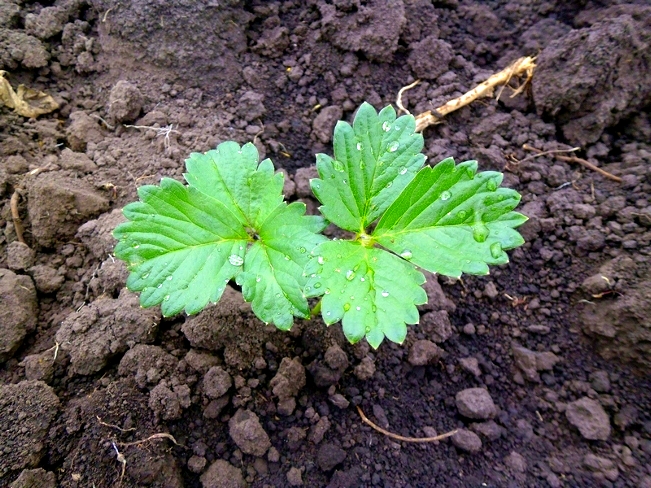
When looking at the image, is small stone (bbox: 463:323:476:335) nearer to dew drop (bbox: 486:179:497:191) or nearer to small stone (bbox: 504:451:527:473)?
small stone (bbox: 504:451:527:473)

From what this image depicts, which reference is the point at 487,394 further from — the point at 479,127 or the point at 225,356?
the point at 479,127

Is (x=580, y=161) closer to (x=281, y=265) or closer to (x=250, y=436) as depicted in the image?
(x=281, y=265)

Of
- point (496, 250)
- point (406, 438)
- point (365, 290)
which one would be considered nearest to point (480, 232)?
point (496, 250)

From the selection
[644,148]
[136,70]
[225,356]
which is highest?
[644,148]

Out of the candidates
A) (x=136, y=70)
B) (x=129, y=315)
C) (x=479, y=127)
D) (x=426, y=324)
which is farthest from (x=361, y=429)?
(x=136, y=70)

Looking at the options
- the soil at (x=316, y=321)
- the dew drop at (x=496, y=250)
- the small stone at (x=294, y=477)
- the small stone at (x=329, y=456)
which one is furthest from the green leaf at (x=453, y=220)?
the small stone at (x=294, y=477)
